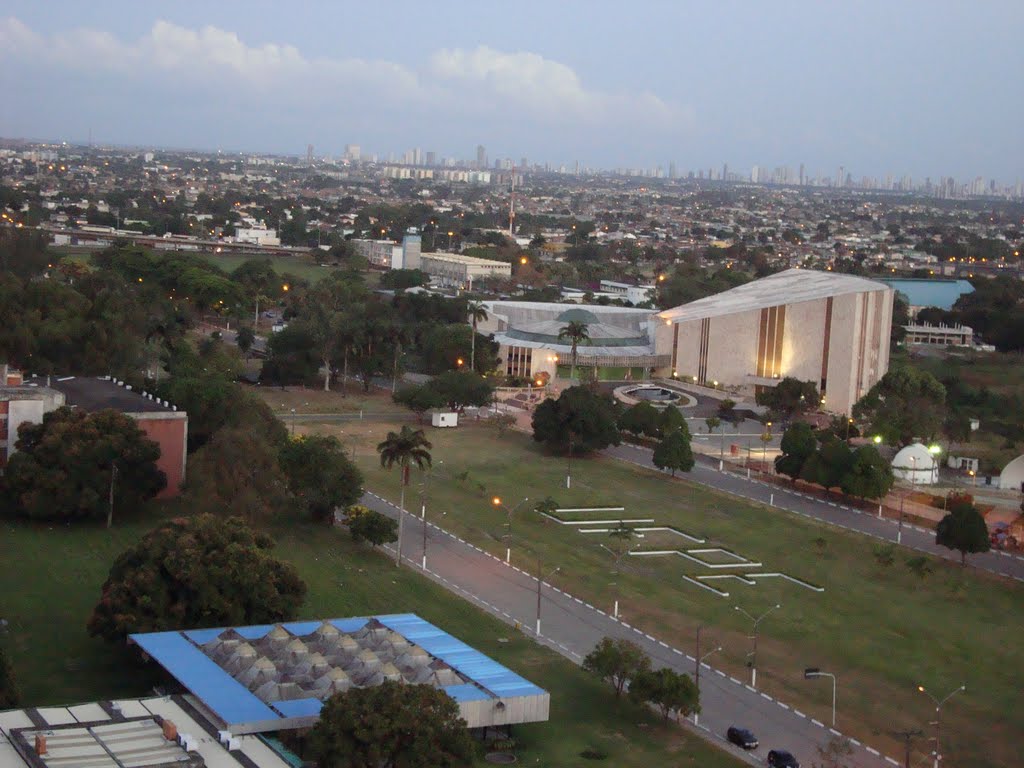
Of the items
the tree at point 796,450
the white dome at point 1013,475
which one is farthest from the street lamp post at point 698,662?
the white dome at point 1013,475

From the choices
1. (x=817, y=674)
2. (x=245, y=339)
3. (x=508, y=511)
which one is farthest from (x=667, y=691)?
(x=245, y=339)

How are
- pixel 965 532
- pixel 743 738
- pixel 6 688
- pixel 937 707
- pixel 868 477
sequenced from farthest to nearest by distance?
pixel 868 477, pixel 965 532, pixel 937 707, pixel 743 738, pixel 6 688

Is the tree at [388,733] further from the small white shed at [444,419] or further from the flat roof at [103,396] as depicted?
the small white shed at [444,419]

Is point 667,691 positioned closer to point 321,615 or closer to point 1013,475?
point 321,615

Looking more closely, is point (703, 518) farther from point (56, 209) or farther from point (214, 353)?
point (56, 209)

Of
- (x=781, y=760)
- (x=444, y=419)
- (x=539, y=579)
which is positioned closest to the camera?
(x=781, y=760)

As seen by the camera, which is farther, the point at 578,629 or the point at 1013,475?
the point at 1013,475

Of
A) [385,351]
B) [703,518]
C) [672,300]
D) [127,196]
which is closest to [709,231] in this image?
[127,196]
